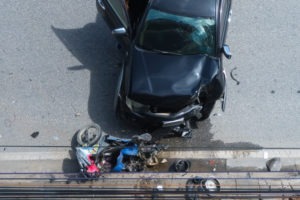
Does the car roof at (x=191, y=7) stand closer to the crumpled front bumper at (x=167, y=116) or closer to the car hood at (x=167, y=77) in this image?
the car hood at (x=167, y=77)

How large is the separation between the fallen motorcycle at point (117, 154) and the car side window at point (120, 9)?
6.34 feet

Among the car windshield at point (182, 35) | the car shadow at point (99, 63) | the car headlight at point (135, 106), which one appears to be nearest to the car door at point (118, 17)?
the car windshield at point (182, 35)

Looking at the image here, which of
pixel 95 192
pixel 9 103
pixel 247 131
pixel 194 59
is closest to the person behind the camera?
pixel 95 192

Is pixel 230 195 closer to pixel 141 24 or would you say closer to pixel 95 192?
pixel 95 192

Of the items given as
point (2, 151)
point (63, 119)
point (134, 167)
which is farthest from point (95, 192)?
point (2, 151)

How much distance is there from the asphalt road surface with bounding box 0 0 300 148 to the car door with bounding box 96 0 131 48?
2.62 feet

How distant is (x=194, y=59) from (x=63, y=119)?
2.52 metres

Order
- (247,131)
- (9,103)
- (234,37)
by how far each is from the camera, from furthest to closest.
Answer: (234,37) → (9,103) → (247,131)

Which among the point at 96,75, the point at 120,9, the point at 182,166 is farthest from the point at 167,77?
the point at 96,75

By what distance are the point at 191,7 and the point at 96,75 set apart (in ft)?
7.09

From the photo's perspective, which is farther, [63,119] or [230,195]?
[63,119]

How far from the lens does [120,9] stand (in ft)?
18.7

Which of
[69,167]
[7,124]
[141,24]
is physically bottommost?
[69,167]

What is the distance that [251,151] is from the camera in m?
5.48
